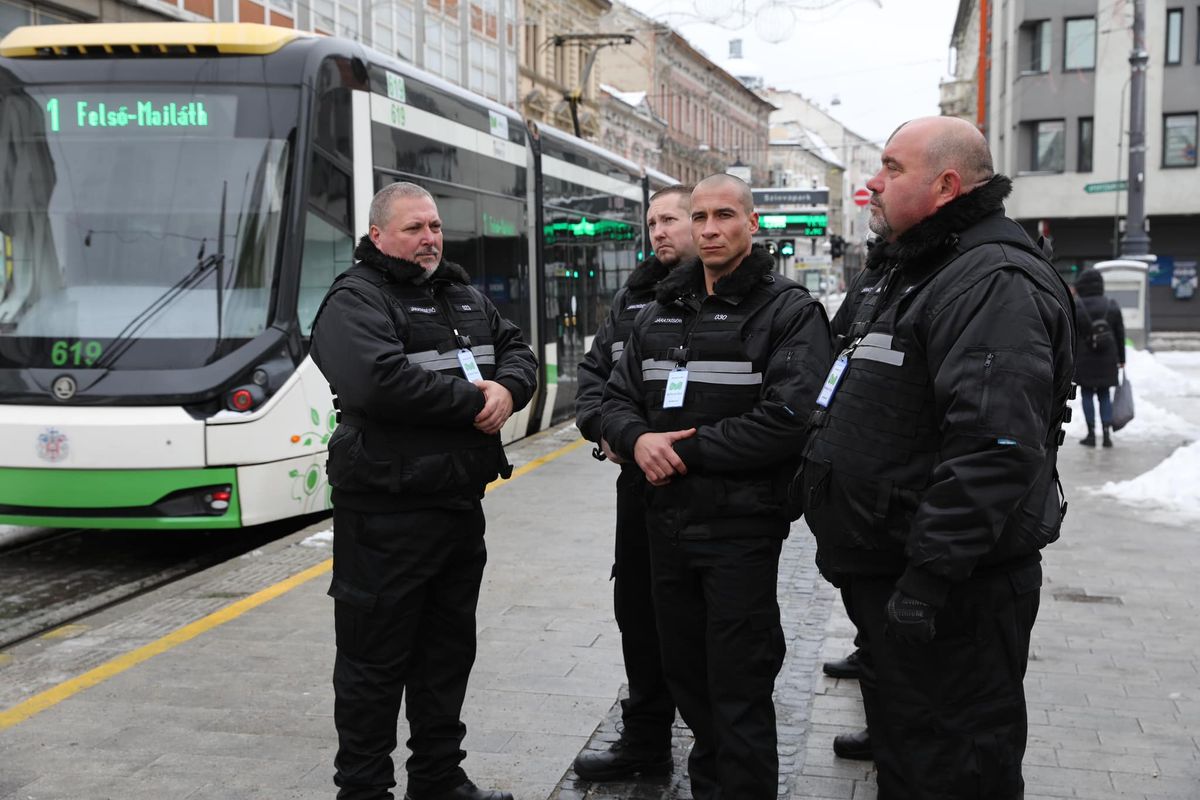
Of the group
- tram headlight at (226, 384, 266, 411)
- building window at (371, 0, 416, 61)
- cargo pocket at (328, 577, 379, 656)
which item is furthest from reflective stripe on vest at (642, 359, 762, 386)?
building window at (371, 0, 416, 61)

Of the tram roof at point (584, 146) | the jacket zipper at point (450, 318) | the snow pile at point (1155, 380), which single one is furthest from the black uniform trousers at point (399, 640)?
the snow pile at point (1155, 380)

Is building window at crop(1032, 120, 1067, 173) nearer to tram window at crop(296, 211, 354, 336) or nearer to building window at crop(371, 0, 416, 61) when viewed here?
building window at crop(371, 0, 416, 61)

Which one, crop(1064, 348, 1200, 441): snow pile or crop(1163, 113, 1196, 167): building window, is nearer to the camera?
crop(1064, 348, 1200, 441): snow pile

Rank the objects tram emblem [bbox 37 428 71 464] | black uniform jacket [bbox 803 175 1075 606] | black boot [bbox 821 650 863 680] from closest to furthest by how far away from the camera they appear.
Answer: black uniform jacket [bbox 803 175 1075 606] → black boot [bbox 821 650 863 680] → tram emblem [bbox 37 428 71 464]

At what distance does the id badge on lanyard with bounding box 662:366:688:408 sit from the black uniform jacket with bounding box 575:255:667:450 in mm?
609

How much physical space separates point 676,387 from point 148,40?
18.4 ft

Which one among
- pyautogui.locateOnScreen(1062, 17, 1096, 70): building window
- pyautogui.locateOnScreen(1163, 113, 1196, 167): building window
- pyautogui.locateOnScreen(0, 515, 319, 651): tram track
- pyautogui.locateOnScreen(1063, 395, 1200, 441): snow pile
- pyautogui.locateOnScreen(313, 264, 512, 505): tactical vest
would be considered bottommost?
pyautogui.locateOnScreen(0, 515, 319, 651): tram track

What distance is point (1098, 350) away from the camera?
12.8 meters

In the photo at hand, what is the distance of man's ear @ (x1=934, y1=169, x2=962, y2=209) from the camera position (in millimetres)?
3113

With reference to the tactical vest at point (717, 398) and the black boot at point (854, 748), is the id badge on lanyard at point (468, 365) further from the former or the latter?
the black boot at point (854, 748)

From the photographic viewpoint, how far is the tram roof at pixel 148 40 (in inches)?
315

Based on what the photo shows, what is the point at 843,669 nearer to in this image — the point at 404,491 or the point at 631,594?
the point at 631,594

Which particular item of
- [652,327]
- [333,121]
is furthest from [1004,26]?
[652,327]

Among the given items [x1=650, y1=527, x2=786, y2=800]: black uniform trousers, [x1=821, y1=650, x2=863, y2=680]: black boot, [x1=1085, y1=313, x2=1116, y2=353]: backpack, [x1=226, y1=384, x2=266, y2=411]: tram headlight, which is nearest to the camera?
[x1=650, y1=527, x2=786, y2=800]: black uniform trousers
